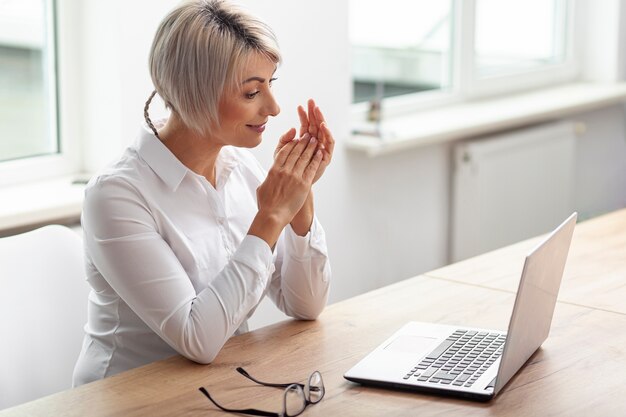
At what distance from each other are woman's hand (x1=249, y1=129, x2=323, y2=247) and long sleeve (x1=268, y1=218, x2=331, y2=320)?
0.11m

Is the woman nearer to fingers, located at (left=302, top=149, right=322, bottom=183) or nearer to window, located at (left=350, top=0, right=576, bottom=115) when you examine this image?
fingers, located at (left=302, top=149, right=322, bottom=183)

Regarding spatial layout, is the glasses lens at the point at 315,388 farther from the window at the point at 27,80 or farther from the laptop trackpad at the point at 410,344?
the window at the point at 27,80

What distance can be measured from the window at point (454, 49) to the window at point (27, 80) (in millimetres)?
1141

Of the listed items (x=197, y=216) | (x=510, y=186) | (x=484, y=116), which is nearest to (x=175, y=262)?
(x=197, y=216)

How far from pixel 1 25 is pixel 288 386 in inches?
60.3

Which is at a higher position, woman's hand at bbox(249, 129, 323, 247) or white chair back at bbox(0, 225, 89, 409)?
woman's hand at bbox(249, 129, 323, 247)

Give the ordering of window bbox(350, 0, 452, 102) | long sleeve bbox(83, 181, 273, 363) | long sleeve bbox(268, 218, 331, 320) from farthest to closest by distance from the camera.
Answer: window bbox(350, 0, 452, 102) → long sleeve bbox(268, 218, 331, 320) → long sleeve bbox(83, 181, 273, 363)

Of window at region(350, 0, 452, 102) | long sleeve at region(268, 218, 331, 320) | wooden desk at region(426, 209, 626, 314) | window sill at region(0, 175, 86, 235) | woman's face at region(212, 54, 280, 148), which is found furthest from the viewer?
window at region(350, 0, 452, 102)

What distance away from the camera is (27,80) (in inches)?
113

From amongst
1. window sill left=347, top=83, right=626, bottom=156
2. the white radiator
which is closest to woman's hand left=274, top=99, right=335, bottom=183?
window sill left=347, top=83, right=626, bottom=156

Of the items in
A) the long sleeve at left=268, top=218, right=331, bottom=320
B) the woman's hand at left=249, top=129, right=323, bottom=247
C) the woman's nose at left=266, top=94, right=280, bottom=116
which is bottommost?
the long sleeve at left=268, top=218, right=331, bottom=320

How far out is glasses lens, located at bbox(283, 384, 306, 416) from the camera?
5.22ft

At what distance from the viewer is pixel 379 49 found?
12.6 feet

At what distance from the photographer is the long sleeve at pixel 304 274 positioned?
202 centimetres
